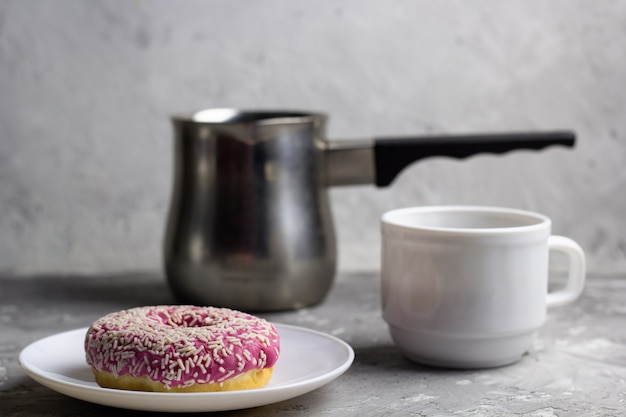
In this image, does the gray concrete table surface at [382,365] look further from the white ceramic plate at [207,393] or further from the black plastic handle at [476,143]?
the black plastic handle at [476,143]

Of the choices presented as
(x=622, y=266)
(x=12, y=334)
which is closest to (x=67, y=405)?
(x=12, y=334)

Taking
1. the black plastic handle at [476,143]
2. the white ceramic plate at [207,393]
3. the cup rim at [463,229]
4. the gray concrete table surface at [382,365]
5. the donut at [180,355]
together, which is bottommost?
the gray concrete table surface at [382,365]

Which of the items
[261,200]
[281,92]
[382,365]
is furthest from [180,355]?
[281,92]

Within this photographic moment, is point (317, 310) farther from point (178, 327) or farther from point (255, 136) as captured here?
point (178, 327)

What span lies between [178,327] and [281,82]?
0.50 m

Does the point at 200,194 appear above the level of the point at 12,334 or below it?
above

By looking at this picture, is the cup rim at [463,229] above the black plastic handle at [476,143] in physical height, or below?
below

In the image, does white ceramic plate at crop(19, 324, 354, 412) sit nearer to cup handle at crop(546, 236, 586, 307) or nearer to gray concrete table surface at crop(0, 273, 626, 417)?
gray concrete table surface at crop(0, 273, 626, 417)

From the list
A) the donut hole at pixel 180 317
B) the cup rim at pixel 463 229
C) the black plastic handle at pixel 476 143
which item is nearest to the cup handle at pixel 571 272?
the cup rim at pixel 463 229

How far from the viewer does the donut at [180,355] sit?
1.69ft

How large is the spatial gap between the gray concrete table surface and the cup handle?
0.04 meters

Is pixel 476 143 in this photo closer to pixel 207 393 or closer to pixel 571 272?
pixel 571 272

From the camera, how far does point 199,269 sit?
0.79 meters

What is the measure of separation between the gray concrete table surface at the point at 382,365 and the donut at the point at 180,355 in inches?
1.1
